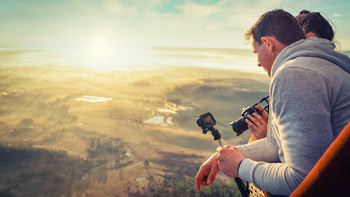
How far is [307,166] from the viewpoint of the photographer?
99 centimetres

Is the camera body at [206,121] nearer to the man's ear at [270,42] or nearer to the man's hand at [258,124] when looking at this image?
the man's hand at [258,124]

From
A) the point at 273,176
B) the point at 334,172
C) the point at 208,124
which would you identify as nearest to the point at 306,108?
the point at 334,172

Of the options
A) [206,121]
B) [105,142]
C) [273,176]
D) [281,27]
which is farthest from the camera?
[105,142]

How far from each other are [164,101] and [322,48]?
459 feet

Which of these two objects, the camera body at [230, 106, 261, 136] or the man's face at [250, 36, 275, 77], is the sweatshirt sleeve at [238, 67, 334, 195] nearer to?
the man's face at [250, 36, 275, 77]

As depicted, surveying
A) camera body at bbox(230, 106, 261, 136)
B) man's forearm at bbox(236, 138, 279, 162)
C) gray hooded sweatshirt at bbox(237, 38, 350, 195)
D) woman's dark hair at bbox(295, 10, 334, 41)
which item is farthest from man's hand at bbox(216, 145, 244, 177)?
woman's dark hair at bbox(295, 10, 334, 41)

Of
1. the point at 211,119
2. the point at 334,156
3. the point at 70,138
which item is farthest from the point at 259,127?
the point at 70,138

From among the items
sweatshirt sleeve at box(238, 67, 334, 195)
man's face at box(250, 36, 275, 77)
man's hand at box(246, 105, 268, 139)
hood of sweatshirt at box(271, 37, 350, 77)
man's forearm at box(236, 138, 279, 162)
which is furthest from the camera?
man's hand at box(246, 105, 268, 139)

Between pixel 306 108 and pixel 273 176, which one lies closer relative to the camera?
pixel 306 108

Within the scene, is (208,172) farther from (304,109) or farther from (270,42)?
(270,42)

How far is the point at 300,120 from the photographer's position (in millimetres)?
995

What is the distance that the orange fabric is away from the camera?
28.5 inches

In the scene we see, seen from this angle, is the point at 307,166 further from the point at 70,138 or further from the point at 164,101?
the point at 164,101

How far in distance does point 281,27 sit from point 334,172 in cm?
109
